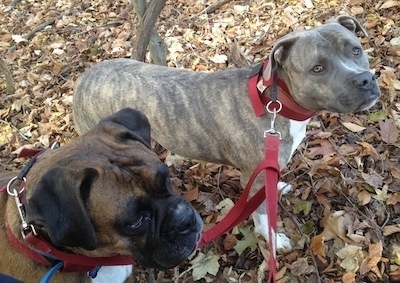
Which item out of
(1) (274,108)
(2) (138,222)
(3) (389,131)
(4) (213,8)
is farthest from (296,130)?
(4) (213,8)

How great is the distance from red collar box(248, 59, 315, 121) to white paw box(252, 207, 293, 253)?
860mm

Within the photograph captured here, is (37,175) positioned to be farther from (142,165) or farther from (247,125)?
(247,125)

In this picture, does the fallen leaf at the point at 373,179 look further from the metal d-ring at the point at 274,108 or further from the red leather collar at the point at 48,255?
the red leather collar at the point at 48,255

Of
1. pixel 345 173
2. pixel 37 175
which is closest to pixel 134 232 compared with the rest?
pixel 37 175

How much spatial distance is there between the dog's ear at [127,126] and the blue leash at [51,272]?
2.80ft

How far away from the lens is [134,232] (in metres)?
2.88

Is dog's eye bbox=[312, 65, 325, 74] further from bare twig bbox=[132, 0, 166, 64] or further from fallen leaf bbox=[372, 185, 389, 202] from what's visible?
bare twig bbox=[132, 0, 166, 64]

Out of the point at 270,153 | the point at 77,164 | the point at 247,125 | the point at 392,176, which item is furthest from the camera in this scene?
the point at 392,176

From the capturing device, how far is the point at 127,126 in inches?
132

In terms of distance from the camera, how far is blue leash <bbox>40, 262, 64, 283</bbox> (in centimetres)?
282

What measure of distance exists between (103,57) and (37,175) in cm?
500

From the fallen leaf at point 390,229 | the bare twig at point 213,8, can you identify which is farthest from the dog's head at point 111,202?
the bare twig at point 213,8

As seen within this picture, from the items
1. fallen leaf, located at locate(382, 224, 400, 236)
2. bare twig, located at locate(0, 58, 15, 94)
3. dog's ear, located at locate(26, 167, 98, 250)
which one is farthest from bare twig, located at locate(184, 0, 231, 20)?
dog's ear, located at locate(26, 167, 98, 250)

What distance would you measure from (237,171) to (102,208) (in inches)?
107
